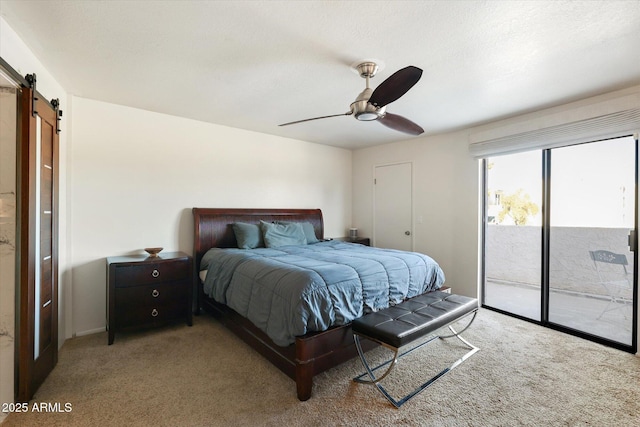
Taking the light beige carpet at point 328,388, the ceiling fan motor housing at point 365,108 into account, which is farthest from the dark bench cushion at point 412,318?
the ceiling fan motor housing at point 365,108

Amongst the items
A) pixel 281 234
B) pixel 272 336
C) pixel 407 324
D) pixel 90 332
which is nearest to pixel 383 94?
pixel 407 324

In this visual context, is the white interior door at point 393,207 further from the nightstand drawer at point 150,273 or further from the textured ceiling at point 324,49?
the nightstand drawer at point 150,273

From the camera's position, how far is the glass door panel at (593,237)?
287cm

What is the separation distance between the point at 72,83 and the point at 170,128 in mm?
1001

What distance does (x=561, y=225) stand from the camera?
326cm

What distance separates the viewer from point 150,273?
2930 millimetres

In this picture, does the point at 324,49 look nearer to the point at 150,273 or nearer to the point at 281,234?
the point at 281,234

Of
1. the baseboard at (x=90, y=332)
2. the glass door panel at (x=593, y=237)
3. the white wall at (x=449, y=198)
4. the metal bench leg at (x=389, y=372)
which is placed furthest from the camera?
the white wall at (x=449, y=198)

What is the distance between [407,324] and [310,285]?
2.43 feet

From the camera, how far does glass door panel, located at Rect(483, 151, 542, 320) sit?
351 centimetres

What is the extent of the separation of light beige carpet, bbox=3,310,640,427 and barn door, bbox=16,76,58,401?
0.22 metres

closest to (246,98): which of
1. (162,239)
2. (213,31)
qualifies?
(213,31)

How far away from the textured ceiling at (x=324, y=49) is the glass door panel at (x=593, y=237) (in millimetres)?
691

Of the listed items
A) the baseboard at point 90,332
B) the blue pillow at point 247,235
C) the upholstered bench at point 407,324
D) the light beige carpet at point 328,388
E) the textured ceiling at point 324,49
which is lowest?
the light beige carpet at point 328,388
